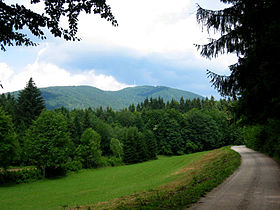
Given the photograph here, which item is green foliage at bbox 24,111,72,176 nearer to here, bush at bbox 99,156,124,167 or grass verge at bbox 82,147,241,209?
bush at bbox 99,156,124,167

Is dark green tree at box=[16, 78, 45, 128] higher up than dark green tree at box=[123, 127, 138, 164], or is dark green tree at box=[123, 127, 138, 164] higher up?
dark green tree at box=[16, 78, 45, 128]

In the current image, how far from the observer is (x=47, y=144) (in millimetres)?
37875

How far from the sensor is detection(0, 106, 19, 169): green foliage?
32.5m

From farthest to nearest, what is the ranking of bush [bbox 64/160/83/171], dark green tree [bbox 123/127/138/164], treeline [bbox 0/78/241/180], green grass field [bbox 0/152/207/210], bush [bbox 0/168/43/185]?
1. dark green tree [bbox 123/127/138/164]
2. bush [bbox 64/160/83/171]
3. treeline [bbox 0/78/241/180]
4. bush [bbox 0/168/43/185]
5. green grass field [bbox 0/152/207/210]

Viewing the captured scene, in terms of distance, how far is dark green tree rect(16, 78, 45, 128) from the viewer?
55.8 m

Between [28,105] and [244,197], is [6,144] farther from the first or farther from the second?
[244,197]

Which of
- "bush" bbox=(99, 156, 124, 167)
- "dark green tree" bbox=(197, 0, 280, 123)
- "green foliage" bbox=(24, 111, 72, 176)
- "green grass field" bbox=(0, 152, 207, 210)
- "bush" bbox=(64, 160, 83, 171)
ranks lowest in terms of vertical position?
"bush" bbox=(99, 156, 124, 167)

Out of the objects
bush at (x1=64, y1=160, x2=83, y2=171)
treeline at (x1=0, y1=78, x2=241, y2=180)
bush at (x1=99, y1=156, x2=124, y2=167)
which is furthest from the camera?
bush at (x1=99, y1=156, x2=124, y2=167)

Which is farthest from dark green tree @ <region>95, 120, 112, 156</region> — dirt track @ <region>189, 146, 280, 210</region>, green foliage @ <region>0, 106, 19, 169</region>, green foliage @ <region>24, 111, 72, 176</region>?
dirt track @ <region>189, 146, 280, 210</region>

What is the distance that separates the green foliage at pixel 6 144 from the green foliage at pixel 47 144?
310 centimetres

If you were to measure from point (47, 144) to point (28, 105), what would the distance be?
23.1 metres

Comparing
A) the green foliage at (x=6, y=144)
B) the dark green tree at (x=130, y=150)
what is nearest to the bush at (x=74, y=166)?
the green foliage at (x=6, y=144)

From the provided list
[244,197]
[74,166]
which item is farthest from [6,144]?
[244,197]

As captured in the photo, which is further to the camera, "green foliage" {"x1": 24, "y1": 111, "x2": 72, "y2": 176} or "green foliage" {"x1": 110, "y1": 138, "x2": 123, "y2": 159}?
"green foliage" {"x1": 110, "y1": 138, "x2": 123, "y2": 159}
